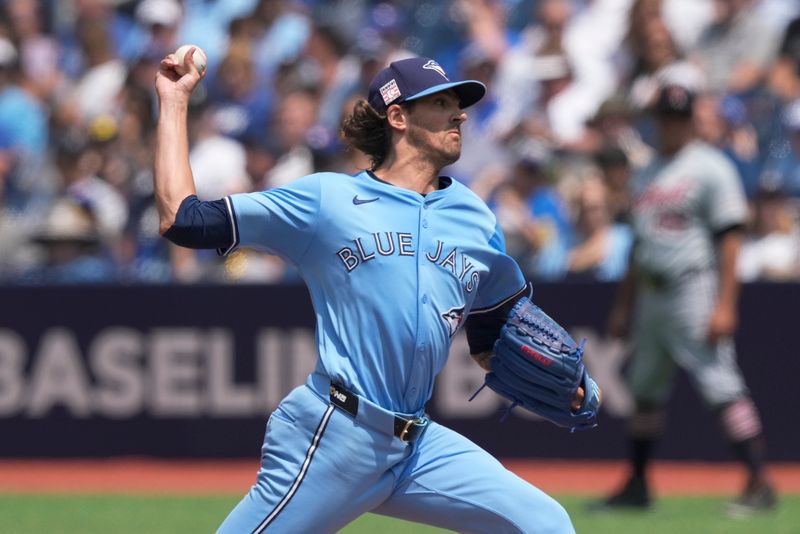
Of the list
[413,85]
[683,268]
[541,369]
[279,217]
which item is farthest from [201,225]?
[683,268]

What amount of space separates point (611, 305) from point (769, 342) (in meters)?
1.16

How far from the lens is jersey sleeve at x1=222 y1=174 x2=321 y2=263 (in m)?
4.57

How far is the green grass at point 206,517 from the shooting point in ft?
26.6

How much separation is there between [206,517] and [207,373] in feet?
7.95

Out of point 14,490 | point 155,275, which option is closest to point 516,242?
point 155,275

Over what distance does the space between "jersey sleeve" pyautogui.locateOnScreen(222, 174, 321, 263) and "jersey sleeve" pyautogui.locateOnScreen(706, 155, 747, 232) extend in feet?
14.7

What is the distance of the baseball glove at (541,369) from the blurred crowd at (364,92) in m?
5.57

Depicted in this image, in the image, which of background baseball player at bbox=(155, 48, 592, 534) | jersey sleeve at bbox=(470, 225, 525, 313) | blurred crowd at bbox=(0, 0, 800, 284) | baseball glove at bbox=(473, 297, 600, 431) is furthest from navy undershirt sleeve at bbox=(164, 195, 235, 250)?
blurred crowd at bbox=(0, 0, 800, 284)

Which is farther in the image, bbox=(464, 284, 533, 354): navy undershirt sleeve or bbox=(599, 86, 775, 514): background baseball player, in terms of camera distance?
bbox=(599, 86, 775, 514): background baseball player

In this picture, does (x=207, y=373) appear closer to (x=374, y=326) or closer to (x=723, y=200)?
(x=723, y=200)

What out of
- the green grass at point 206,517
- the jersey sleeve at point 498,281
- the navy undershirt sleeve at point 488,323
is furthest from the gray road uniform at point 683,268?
the jersey sleeve at point 498,281

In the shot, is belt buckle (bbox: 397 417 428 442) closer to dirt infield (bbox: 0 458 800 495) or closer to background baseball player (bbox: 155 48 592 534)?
background baseball player (bbox: 155 48 592 534)

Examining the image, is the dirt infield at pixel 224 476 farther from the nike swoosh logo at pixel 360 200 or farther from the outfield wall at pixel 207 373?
the nike swoosh logo at pixel 360 200

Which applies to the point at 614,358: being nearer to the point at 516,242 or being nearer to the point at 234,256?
the point at 516,242
